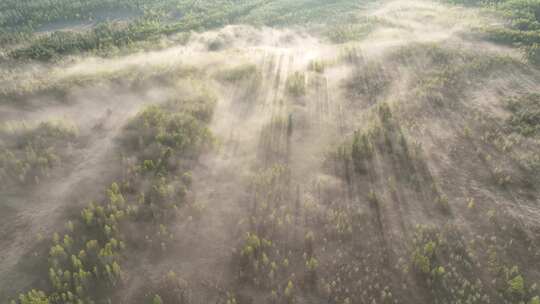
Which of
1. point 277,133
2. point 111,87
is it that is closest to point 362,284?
point 277,133

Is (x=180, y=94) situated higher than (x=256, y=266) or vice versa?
(x=180, y=94)

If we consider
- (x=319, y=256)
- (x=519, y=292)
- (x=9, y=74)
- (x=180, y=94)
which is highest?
(x=9, y=74)

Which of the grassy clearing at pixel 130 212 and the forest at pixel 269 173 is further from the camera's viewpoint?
the forest at pixel 269 173

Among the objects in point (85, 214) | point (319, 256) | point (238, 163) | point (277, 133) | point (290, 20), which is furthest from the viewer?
point (290, 20)

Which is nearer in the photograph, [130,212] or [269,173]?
[130,212]

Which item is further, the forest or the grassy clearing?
the forest

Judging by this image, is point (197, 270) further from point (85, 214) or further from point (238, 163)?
point (238, 163)

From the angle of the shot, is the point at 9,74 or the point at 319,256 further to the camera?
the point at 9,74

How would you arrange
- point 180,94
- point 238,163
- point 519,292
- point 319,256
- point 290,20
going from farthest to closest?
point 290,20
point 180,94
point 238,163
point 319,256
point 519,292
